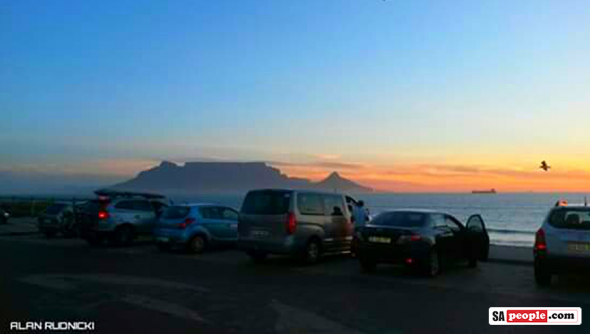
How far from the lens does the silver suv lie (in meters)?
20.5

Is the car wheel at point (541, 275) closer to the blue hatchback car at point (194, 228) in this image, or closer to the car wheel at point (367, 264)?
the car wheel at point (367, 264)

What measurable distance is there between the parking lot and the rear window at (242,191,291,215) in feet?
4.62

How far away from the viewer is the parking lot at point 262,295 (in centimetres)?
800

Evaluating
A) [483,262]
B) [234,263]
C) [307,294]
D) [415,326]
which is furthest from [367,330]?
[483,262]

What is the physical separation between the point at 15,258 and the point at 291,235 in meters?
7.54

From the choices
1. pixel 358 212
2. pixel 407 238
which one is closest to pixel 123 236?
pixel 358 212

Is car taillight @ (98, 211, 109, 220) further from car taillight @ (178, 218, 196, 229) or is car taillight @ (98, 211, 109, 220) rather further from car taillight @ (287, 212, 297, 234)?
car taillight @ (287, 212, 297, 234)

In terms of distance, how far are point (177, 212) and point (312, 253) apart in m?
5.40

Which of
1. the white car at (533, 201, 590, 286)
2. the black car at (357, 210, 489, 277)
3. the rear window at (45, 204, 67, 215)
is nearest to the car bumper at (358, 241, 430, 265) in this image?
the black car at (357, 210, 489, 277)

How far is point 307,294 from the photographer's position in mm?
10445

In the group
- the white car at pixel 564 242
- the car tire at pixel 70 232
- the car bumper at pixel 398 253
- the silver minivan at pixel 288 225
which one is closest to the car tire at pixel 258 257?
the silver minivan at pixel 288 225

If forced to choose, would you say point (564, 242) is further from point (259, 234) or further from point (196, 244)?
point (196, 244)

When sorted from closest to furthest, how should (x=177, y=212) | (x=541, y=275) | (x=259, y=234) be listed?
(x=541, y=275) → (x=259, y=234) → (x=177, y=212)

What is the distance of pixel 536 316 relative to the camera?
8.78 metres
